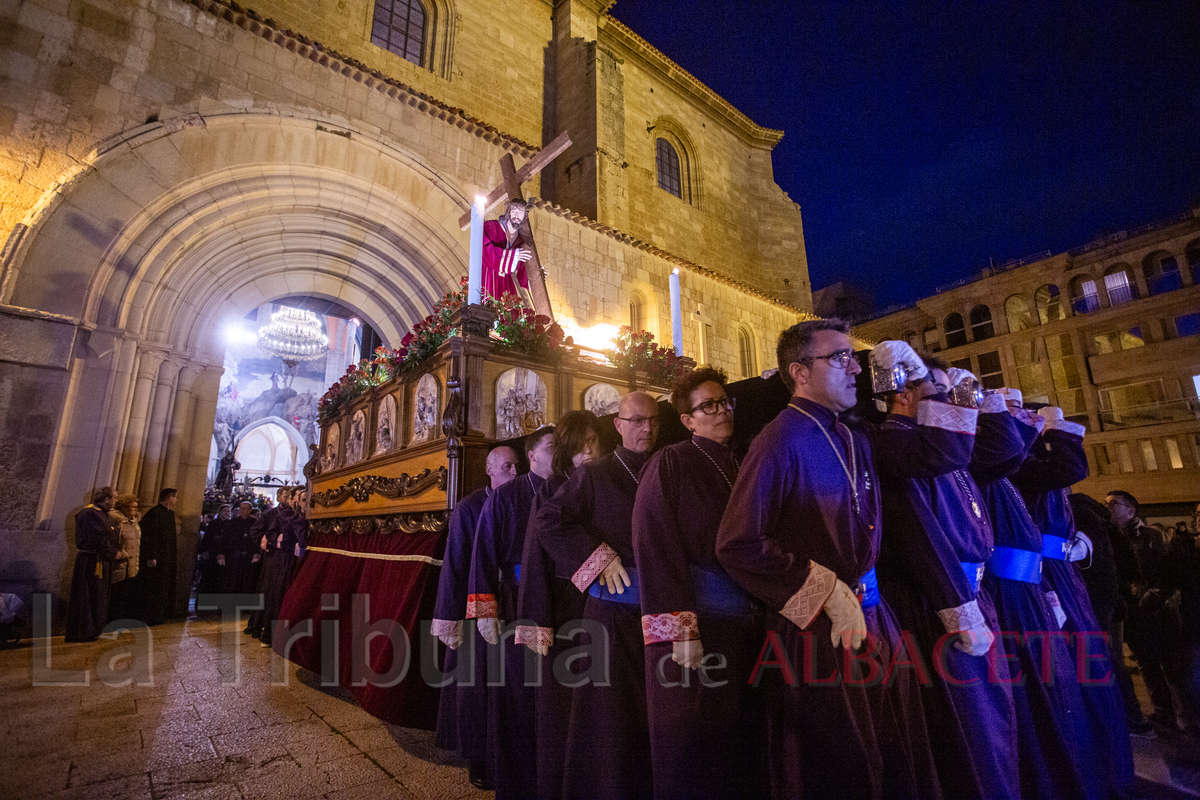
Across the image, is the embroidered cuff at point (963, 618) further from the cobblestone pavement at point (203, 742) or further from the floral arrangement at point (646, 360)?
the floral arrangement at point (646, 360)

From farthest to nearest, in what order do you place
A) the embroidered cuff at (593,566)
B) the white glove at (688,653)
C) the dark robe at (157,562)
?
the dark robe at (157,562), the embroidered cuff at (593,566), the white glove at (688,653)

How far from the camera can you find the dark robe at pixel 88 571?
573 centimetres

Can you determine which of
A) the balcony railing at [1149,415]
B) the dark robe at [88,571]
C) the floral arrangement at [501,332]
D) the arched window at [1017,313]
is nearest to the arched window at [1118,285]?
the arched window at [1017,313]

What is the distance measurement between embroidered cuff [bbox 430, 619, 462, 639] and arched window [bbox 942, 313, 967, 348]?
100 ft

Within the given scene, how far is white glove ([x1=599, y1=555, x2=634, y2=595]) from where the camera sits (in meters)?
2.23

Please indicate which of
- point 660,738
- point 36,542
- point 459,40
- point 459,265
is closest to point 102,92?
point 459,265

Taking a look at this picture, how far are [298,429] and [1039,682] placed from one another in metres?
27.6

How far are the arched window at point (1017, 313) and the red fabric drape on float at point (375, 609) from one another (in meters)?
29.8

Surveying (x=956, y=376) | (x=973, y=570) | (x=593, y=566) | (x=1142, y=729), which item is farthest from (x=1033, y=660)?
(x=1142, y=729)

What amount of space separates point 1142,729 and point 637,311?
28.1 feet

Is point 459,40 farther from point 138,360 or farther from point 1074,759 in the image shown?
point 1074,759

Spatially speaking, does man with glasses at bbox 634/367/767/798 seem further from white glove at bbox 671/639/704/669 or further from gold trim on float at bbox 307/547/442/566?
gold trim on float at bbox 307/547/442/566

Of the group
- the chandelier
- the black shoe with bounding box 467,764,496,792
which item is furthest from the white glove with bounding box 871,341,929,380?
the chandelier

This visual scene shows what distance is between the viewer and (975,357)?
83.8 feet
